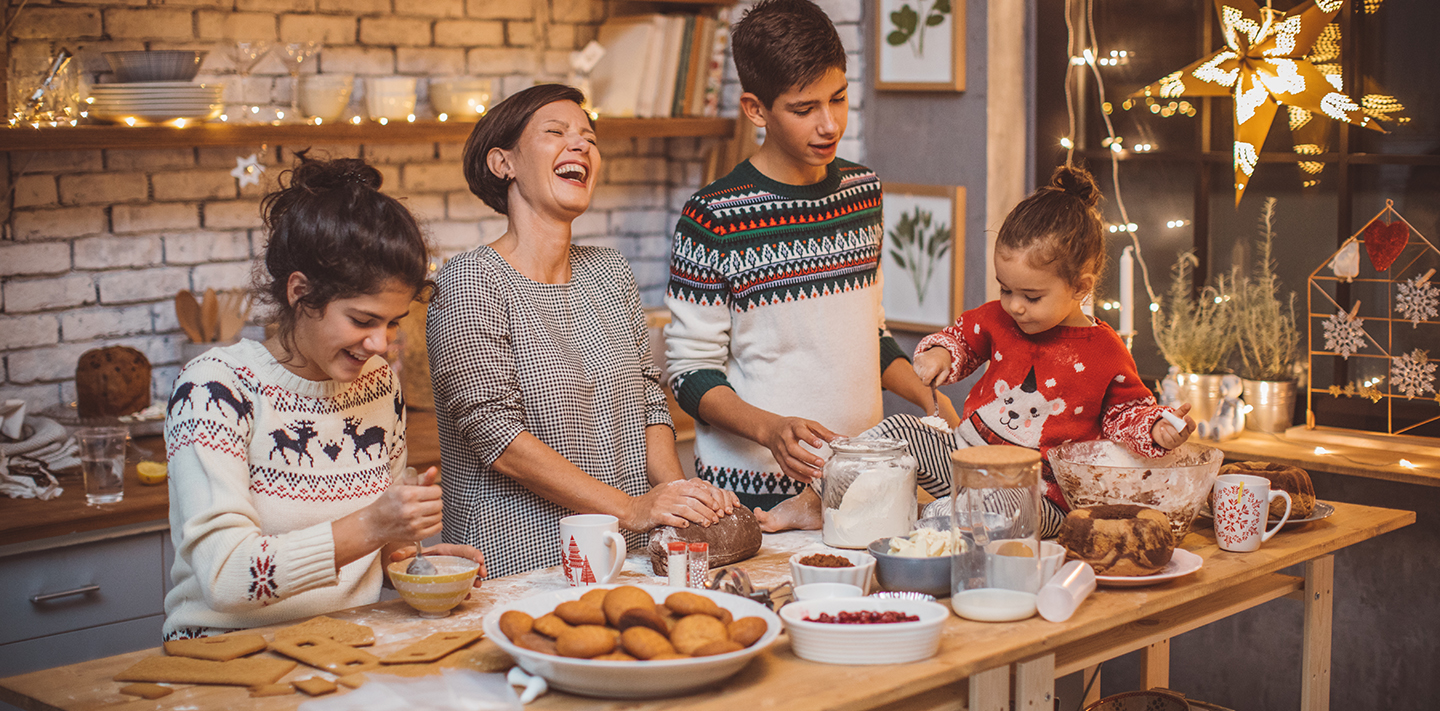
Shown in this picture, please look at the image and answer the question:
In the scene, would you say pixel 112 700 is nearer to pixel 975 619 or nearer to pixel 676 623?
pixel 676 623

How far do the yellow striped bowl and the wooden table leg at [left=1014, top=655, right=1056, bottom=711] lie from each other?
2.17 ft

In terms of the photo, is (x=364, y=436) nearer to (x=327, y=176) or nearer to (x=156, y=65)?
(x=327, y=176)

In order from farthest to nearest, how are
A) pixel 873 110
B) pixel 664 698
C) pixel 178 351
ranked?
→ pixel 873 110, pixel 178 351, pixel 664 698

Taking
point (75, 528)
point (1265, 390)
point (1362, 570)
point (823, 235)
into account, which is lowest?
point (1362, 570)

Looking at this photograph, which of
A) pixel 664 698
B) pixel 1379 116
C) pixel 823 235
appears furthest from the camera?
pixel 1379 116

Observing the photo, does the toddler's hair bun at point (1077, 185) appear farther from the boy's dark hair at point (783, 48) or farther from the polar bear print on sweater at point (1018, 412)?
the boy's dark hair at point (783, 48)

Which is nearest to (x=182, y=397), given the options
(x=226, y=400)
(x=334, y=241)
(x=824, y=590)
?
(x=226, y=400)

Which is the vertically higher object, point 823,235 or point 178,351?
point 823,235

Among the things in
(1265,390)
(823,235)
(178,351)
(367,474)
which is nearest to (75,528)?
(178,351)

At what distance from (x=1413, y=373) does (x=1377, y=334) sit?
0.38 ft

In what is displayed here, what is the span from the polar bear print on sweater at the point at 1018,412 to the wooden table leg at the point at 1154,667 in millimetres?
883

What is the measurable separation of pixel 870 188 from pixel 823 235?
6.4 inches

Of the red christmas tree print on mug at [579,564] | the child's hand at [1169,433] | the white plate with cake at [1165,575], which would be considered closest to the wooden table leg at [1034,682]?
the white plate with cake at [1165,575]

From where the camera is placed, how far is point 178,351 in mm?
3254
